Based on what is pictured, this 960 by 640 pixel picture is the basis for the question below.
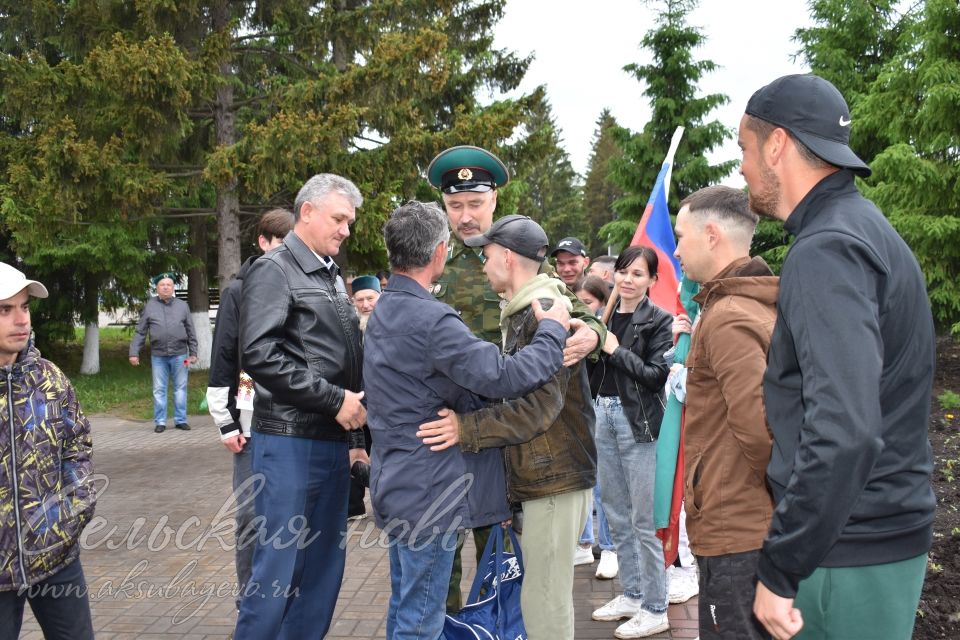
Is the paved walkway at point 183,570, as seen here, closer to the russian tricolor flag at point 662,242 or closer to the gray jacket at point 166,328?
the russian tricolor flag at point 662,242

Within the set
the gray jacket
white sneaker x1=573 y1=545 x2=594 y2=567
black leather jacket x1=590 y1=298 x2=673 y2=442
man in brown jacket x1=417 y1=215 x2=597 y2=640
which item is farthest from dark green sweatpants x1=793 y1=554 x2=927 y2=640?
the gray jacket

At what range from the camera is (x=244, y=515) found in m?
4.09

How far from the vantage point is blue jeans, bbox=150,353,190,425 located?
11.8 meters

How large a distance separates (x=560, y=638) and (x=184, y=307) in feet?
33.7

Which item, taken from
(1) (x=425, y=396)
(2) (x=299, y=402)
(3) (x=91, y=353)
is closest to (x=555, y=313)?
(1) (x=425, y=396)

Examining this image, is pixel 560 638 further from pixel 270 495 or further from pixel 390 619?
pixel 270 495

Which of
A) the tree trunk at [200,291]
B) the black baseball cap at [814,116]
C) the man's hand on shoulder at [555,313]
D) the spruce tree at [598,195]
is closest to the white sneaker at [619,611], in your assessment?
the man's hand on shoulder at [555,313]

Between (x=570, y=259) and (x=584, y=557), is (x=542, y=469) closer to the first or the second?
Result: (x=584, y=557)

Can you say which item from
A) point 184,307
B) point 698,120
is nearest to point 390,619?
point 184,307

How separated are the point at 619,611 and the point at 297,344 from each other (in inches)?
104

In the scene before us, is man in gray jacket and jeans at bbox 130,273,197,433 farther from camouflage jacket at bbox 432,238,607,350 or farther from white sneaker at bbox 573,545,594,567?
camouflage jacket at bbox 432,238,607,350

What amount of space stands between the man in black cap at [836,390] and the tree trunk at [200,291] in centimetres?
1871

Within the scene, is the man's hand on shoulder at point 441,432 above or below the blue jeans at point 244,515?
above

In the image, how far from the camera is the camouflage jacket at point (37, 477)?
2.85m
